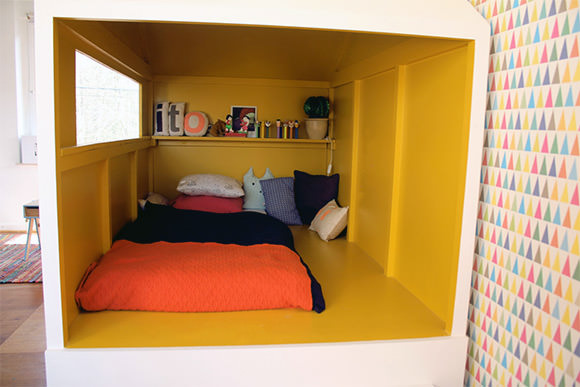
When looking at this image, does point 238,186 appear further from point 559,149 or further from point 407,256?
point 559,149

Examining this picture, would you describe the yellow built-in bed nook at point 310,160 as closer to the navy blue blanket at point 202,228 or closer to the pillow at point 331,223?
the pillow at point 331,223

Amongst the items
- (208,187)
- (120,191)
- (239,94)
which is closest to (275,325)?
(120,191)

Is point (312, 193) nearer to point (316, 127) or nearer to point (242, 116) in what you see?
point (316, 127)

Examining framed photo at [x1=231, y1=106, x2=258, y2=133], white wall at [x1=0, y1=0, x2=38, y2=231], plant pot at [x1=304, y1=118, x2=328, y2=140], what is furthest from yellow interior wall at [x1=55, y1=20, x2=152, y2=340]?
white wall at [x1=0, y1=0, x2=38, y2=231]

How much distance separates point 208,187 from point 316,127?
125 cm

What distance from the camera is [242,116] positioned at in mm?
4918

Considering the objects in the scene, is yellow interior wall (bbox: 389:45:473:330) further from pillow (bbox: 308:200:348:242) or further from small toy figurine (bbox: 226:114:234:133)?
small toy figurine (bbox: 226:114:234:133)

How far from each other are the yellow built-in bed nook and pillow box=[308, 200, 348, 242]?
7 centimetres

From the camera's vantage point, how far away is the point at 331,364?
228 centimetres

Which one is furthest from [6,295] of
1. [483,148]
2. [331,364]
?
[483,148]

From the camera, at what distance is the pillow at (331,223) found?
4.17 meters

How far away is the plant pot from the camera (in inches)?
187

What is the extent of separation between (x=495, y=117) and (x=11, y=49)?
5817mm

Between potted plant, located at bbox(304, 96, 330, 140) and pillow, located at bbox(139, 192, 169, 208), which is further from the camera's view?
potted plant, located at bbox(304, 96, 330, 140)
